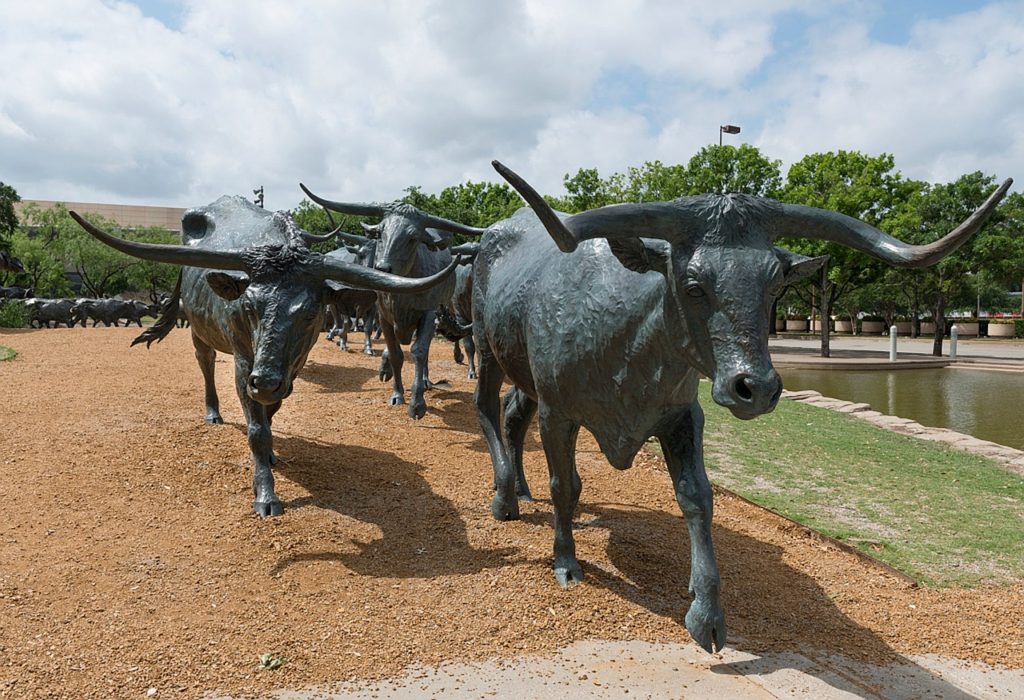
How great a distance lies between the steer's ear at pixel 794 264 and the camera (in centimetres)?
280

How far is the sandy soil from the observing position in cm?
341

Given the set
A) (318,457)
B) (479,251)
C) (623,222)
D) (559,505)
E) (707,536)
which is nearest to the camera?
(623,222)

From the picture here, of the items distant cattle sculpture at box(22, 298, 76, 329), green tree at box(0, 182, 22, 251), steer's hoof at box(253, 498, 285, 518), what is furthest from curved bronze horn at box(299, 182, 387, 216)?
green tree at box(0, 182, 22, 251)

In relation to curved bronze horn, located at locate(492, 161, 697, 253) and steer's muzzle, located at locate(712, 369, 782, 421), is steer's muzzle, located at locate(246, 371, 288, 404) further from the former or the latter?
steer's muzzle, located at locate(712, 369, 782, 421)

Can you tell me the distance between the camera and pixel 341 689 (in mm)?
3088

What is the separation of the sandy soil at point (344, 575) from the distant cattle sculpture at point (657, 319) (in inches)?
23.2

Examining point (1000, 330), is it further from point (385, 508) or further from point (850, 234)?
point (850, 234)

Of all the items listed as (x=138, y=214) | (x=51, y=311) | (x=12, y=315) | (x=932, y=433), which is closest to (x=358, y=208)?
(x=932, y=433)

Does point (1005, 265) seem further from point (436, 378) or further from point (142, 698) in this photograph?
point (142, 698)

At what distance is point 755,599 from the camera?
4125 millimetres

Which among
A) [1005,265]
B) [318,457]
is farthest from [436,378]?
[1005,265]

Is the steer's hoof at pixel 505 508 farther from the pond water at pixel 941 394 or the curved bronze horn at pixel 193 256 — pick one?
the pond water at pixel 941 394

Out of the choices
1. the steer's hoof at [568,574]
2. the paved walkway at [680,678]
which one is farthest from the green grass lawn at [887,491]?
the steer's hoof at [568,574]

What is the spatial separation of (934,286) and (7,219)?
Result: 41668 millimetres
